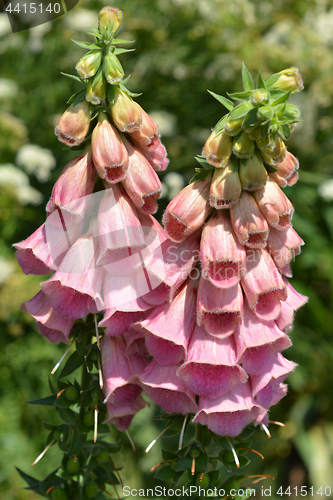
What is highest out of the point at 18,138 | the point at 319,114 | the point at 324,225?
the point at 18,138

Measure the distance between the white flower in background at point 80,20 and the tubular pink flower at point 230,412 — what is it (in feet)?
7.39

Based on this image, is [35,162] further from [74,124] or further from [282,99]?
[282,99]

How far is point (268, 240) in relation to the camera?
71cm

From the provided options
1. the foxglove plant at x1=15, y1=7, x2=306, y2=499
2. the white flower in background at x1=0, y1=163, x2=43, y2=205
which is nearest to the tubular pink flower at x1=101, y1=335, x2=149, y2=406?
the foxglove plant at x1=15, y1=7, x2=306, y2=499

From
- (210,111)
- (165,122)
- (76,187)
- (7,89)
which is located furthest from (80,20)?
(76,187)

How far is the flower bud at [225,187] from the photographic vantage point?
648 mm

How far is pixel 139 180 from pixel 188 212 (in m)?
0.10

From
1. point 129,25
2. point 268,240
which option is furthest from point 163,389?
point 129,25

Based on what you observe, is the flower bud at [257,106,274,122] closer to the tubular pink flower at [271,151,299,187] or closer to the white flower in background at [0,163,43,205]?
the tubular pink flower at [271,151,299,187]

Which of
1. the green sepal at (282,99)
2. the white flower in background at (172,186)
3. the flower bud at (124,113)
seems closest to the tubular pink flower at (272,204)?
the green sepal at (282,99)

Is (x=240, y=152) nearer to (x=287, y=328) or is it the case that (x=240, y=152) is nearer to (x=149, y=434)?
(x=287, y=328)

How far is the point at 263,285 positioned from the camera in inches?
26.9

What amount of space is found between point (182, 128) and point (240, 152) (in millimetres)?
2205

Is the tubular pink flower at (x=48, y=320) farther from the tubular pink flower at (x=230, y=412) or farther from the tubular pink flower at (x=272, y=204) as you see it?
the tubular pink flower at (x=272, y=204)
